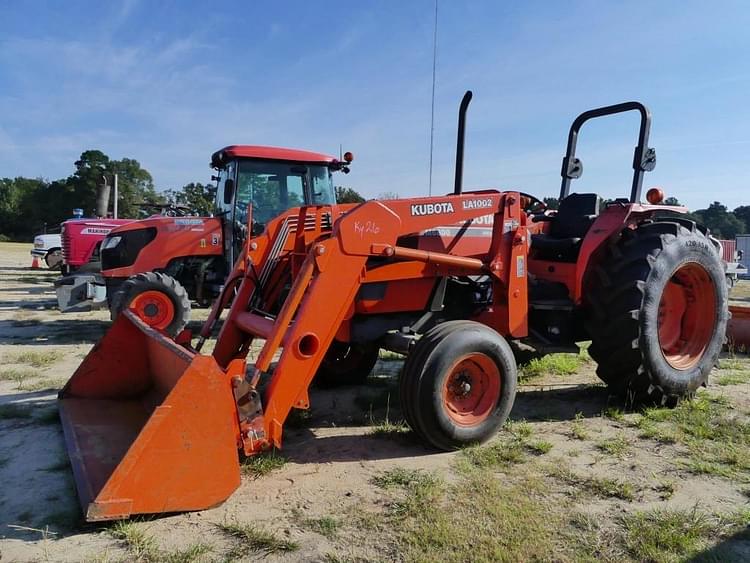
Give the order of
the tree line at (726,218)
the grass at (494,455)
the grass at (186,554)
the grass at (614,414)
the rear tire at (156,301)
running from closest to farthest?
the grass at (186,554)
the grass at (494,455)
the grass at (614,414)
the rear tire at (156,301)
the tree line at (726,218)

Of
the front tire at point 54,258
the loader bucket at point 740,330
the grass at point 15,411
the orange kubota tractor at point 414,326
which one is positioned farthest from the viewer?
the front tire at point 54,258

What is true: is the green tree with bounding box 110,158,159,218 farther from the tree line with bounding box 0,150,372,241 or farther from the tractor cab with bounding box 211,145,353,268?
the tractor cab with bounding box 211,145,353,268

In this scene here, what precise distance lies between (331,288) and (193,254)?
551 centimetres

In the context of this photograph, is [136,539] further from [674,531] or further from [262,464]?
[674,531]

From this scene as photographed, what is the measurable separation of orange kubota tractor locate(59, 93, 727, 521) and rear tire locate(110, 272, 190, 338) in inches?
123

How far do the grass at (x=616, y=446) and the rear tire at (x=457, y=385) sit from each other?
2.35 ft

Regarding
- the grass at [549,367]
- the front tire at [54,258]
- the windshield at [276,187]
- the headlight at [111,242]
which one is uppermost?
the windshield at [276,187]

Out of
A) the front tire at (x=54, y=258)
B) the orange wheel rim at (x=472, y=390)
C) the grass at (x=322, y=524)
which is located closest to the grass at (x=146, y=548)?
the grass at (x=322, y=524)

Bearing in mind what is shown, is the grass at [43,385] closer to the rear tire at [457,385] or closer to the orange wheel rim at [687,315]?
the rear tire at [457,385]

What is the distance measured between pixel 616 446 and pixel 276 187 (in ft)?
19.3

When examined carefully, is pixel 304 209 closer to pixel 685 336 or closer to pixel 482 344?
pixel 482 344

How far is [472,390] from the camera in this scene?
4.01 metres

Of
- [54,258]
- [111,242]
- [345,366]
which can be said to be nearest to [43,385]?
[345,366]

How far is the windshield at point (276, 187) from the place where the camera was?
815cm
